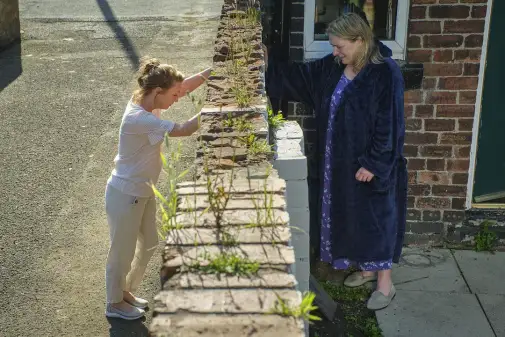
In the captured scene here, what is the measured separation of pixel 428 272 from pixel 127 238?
239 centimetres

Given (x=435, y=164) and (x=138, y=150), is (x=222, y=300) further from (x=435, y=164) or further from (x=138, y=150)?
(x=435, y=164)

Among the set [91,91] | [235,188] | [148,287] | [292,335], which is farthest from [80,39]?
[292,335]

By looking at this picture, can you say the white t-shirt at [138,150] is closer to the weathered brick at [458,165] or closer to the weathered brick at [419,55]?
the weathered brick at [419,55]

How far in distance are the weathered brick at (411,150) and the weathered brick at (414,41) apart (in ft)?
2.57

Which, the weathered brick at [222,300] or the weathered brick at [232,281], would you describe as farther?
the weathered brick at [232,281]

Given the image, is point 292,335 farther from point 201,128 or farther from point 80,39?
point 80,39

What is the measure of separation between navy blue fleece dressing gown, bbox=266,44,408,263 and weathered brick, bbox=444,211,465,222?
0.83 metres

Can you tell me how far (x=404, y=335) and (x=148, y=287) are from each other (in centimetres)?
183

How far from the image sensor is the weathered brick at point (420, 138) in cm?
554

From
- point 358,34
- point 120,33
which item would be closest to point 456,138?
point 358,34

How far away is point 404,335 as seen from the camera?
4656 mm

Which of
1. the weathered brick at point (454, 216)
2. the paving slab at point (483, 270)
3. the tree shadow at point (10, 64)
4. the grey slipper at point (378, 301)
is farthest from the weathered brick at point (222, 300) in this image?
the tree shadow at point (10, 64)

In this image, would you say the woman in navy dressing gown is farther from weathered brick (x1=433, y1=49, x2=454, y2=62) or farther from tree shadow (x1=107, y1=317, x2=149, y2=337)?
tree shadow (x1=107, y1=317, x2=149, y2=337)

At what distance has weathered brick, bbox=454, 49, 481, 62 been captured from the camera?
536 centimetres
